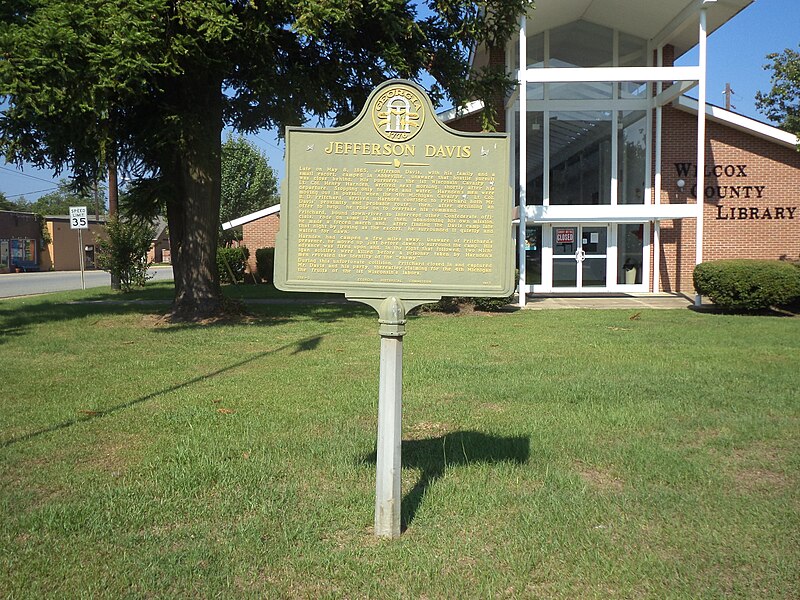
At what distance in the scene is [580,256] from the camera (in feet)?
69.7

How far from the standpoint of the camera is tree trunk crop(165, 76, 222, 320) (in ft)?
49.2

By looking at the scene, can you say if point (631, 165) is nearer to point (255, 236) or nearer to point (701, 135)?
point (701, 135)

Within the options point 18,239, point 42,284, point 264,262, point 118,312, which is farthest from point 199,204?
point 18,239

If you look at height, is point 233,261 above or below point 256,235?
below

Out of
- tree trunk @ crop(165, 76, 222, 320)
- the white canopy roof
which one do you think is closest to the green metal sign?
tree trunk @ crop(165, 76, 222, 320)

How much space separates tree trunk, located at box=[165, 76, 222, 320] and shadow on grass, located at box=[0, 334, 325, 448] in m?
4.49

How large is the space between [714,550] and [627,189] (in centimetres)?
1901

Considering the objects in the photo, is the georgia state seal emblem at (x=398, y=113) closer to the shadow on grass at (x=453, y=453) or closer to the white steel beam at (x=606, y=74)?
the shadow on grass at (x=453, y=453)

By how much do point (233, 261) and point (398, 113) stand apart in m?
27.1

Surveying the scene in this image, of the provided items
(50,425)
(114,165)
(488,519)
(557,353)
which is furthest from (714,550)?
(114,165)

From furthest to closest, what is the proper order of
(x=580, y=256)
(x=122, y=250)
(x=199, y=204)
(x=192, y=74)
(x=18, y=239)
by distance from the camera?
(x=18, y=239) → (x=122, y=250) → (x=580, y=256) → (x=199, y=204) → (x=192, y=74)

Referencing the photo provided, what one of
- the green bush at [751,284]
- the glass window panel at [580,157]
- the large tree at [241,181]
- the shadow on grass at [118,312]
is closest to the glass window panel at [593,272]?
the glass window panel at [580,157]

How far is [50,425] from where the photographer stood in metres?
6.34

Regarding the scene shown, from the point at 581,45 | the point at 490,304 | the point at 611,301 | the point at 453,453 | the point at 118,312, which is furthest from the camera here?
the point at 581,45
